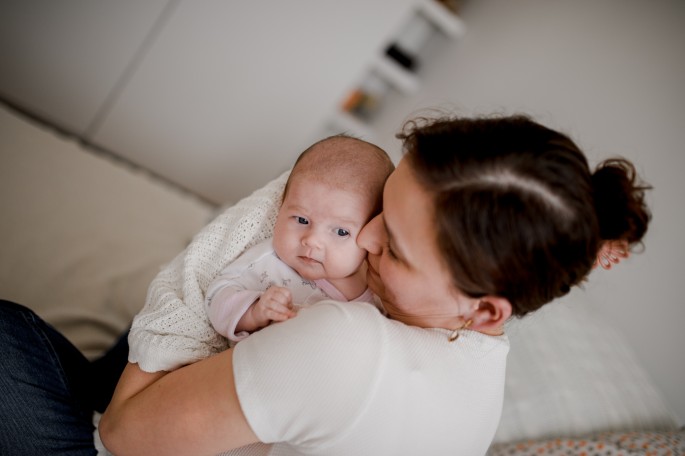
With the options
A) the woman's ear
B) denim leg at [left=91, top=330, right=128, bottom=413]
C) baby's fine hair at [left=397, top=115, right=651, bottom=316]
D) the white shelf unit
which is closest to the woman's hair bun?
baby's fine hair at [left=397, top=115, right=651, bottom=316]

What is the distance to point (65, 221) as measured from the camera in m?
1.54

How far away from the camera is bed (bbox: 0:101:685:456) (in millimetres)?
1219

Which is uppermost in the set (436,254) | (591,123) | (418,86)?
(591,123)

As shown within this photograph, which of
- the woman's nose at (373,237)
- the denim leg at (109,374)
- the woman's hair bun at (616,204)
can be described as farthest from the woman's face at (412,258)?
the denim leg at (109,374)

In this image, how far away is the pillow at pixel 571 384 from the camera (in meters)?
1.23

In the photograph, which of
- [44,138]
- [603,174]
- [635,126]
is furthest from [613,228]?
[44,138]

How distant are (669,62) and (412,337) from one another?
155 cm

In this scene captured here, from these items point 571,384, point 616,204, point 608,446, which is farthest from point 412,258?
point 571,384

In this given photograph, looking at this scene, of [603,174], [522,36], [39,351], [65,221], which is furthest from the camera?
[522,36]

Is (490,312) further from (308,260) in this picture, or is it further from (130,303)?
(130,303)

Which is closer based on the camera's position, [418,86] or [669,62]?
[669,62]

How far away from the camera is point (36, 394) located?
2.86ft

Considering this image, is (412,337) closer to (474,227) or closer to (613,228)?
(474,227)

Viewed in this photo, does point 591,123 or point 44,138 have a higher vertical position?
point 591,123
